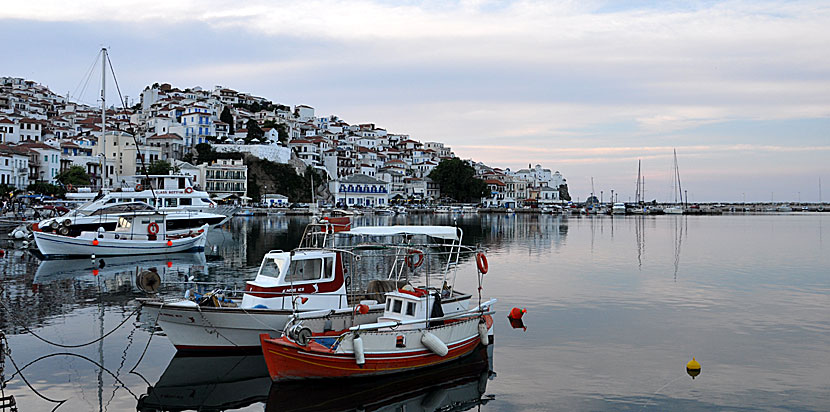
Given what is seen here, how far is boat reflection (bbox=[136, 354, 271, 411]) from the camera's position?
13461 mm

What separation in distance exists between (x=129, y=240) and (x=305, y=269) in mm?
24392

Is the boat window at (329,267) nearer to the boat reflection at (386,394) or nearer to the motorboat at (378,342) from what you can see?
the motorboat at (378,342)

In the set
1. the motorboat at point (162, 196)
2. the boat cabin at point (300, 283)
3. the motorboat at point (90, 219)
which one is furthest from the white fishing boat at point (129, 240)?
the boat cabin at point (300, 283)

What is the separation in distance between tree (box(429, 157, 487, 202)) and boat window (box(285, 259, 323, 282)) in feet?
384

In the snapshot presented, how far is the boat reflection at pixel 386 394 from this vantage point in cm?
1336

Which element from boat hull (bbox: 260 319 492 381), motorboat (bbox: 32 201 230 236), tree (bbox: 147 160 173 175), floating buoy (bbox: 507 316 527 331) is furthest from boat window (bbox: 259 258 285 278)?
tree (bbox: 147 160 173 175)

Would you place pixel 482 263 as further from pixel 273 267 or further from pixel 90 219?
pixel 90 219

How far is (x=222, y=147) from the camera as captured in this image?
10444cm

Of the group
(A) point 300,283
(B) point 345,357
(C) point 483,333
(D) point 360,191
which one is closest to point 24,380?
(A) point 300,283

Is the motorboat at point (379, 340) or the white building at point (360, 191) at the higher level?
the white building at point (360, 191)

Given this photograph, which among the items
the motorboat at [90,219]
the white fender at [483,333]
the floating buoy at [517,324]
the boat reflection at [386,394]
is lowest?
the boat reflection at [386,394]

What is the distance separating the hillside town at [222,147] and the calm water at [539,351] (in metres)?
43.1

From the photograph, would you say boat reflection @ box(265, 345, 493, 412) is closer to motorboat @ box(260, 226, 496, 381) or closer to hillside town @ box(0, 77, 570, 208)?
motorboat @ box(260, 226, 496, 381)

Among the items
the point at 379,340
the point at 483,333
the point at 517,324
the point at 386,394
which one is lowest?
the point at 386,394
